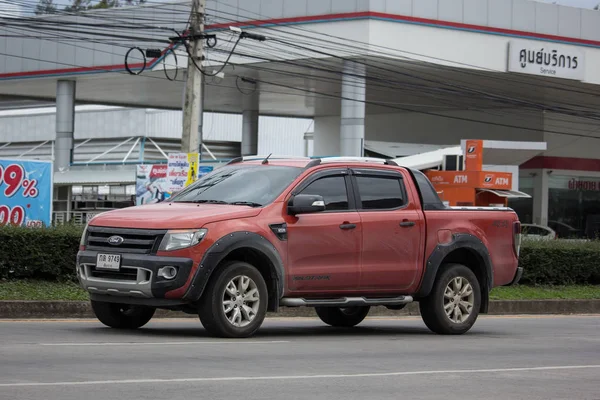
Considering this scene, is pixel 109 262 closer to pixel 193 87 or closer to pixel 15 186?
pixel 193 87

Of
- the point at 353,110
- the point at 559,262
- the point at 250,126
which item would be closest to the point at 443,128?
the point at 250,126

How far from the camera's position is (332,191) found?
12.4 m

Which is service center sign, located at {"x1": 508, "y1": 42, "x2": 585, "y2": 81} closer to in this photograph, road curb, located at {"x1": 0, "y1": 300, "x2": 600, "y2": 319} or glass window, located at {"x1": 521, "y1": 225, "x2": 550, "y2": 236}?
glass window, located at {"x1": 521, "y1": 225, "x2": 550, "y2": 236}

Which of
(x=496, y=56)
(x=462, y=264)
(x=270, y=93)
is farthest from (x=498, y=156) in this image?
(x=462, y=264)

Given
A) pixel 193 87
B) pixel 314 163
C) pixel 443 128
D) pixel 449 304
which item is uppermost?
pixel 443 128

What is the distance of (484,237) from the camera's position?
44.9 feet

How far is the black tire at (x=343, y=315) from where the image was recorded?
14.3 m

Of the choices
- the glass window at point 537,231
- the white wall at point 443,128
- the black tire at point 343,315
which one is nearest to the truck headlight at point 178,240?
the black tire at point 343,315

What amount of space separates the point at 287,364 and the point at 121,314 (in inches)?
135

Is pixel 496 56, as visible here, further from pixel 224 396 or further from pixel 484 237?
pixel 224 396

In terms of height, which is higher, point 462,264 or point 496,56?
point 496,56

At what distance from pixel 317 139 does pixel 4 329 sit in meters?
43.7

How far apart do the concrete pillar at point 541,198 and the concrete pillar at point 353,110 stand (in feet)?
45.4

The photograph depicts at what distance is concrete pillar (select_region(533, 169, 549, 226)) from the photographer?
49719 mm
